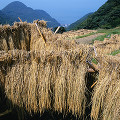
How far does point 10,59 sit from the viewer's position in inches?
81.4

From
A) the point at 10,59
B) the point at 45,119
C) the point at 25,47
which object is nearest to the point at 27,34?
the point at 25,47

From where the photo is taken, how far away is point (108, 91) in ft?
6.68

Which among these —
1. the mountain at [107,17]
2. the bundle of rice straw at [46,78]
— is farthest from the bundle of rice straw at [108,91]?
the mountain at [107,17]

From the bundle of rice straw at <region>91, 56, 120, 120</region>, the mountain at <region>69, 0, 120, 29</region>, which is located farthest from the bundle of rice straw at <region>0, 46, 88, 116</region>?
the mountain at <region>69, 0, 120, 29</region>

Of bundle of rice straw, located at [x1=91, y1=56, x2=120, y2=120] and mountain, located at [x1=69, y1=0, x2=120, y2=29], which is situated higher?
mountain, located at [x1=69, y1=0, x2=120, y2=29]

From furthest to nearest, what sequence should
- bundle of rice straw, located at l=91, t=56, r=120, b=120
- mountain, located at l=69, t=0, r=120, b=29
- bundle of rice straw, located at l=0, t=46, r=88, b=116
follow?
mountain, located at l=69, t=0, r=120, b=29 → bundle of rice straw, located at l=0, t=46, r=88, b=116 → bundle of rice straw, located at l=91, t=56, r=120, b=120

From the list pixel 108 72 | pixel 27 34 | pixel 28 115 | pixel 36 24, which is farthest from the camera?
pixel 27 34

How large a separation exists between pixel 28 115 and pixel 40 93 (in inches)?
25.7

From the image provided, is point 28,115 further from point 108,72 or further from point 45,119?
point 108,72

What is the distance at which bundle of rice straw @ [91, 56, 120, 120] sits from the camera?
1.94 meters

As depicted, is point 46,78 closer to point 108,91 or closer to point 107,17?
point 108,91

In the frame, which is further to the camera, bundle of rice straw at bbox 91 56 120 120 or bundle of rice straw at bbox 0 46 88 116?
bundle of rice straw at bbox 0 46 88 116

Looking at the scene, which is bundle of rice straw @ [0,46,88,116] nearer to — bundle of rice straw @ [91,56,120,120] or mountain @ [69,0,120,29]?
bundle of rice straw @ [91,56,120,120]

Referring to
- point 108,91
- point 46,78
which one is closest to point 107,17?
point 108,91
